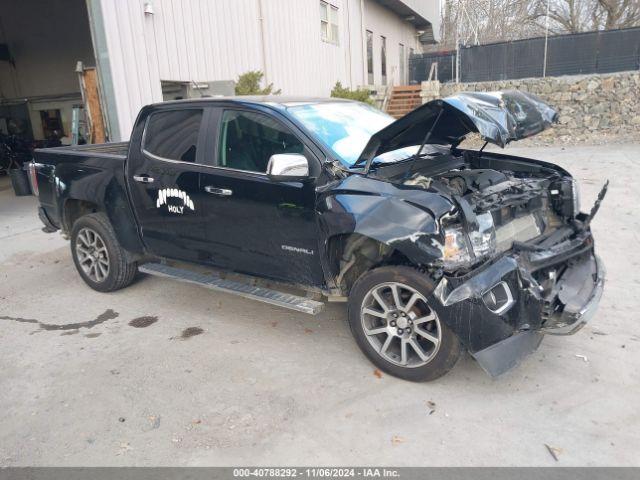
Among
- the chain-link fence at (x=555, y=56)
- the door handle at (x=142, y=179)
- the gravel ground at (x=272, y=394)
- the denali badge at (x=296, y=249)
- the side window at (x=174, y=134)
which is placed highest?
the chain-link fence at (x=555, y=56)

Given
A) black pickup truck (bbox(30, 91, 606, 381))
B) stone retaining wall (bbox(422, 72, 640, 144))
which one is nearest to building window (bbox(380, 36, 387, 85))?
stone retaining wall (bbox(422, 72, 640, 144))

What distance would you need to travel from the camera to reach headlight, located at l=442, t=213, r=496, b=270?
10.8ft

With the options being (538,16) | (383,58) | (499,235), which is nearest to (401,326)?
(499,235)

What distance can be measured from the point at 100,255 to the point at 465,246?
151 inches

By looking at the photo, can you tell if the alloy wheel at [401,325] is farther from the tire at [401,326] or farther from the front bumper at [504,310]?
the front bumper at [504,310]

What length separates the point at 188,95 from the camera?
10.9 m

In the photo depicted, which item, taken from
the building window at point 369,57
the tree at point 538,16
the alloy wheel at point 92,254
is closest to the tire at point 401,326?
the alloy wheel at point 92,254

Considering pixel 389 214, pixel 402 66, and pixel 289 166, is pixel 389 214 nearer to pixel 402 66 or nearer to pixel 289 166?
pixel 289 166

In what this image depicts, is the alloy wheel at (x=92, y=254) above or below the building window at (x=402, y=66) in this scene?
below

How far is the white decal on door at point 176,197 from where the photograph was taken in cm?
461

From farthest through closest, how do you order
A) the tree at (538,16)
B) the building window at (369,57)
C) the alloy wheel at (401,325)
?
the tree at (538,16)
the building window at (369,57)
the alloy wheel at (401,325)

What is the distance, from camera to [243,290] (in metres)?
4.34

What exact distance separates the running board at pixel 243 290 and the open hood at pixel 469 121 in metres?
1.10

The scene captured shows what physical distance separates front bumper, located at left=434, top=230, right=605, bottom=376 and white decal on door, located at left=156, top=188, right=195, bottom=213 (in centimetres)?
234
